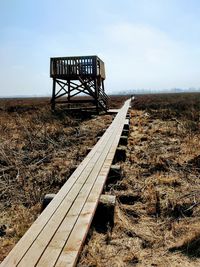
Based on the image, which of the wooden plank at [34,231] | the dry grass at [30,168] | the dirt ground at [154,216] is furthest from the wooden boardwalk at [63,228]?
A: the dry grass at [30,168]

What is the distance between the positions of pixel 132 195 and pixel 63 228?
1.99 m

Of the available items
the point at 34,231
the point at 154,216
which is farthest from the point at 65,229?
the point at 154,216

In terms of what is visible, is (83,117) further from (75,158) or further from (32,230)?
(32,230)

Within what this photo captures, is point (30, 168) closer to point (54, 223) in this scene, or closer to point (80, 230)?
point (54, 223)

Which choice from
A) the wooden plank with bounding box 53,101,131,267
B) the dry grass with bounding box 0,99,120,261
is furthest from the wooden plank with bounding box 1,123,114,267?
the dry grass with bounding box 0,99,120,261

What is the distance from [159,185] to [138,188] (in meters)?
0.37

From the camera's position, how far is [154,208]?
15.2 ft

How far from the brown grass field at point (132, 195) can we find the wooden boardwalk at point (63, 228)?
0.30 metres

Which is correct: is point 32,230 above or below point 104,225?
above

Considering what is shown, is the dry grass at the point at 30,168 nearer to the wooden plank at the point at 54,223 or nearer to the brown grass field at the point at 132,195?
the brown grass field at the point at 132,195

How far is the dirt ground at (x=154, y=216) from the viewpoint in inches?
133

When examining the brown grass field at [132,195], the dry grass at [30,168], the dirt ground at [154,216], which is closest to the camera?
the dirt ground at [154,216]

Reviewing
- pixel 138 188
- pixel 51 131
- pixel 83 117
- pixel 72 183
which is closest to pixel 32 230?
pixel 72 183

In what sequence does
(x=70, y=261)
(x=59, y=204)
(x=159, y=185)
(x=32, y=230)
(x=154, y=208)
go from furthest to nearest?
(x=159, y=185) → (x=154, y=208) → (x=59, y=204) → (x=32, y=230) → (x=70, y=261)
